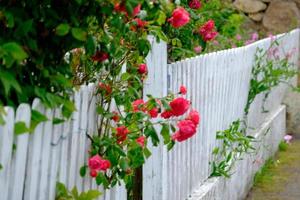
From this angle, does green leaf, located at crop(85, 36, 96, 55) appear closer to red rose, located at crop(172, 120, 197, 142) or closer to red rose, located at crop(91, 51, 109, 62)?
red rose, located at crop(91, 51, 109, 62)

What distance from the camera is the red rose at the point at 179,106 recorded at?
3.43 metres

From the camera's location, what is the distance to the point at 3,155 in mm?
2447

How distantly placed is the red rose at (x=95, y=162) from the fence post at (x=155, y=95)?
1.21 m

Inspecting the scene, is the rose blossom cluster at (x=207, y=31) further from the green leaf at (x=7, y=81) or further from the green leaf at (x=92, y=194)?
the green leaf at (x=7, y=81)

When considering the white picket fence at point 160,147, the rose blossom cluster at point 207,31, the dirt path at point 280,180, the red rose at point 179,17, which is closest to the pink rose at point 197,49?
the white picket fence at point 160,147

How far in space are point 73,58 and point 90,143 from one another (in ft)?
1.22

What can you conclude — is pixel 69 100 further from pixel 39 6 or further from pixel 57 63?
pixel 39 6

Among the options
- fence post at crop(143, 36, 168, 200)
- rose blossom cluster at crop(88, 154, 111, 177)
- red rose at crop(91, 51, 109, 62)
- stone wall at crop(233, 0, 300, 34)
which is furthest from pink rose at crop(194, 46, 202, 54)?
stone wall at crop(233, 0, 300, 34)

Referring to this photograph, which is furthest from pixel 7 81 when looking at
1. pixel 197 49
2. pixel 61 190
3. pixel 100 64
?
pixel 197 49

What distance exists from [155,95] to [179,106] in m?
0.92

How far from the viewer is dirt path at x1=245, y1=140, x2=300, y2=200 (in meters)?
7.27

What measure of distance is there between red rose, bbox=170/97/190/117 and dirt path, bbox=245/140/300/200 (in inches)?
147

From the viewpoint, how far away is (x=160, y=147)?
4.39m

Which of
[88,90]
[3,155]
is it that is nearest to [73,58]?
[88,90]
